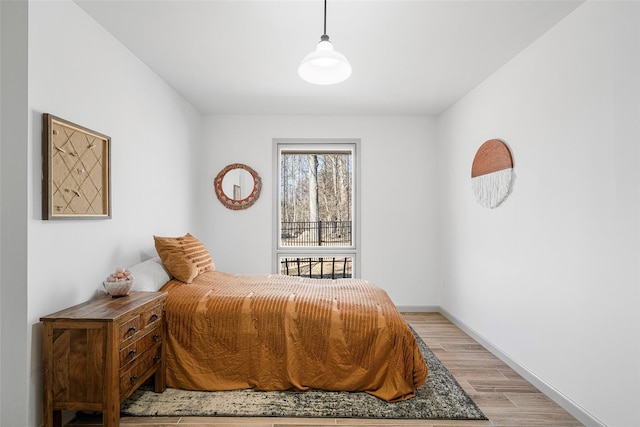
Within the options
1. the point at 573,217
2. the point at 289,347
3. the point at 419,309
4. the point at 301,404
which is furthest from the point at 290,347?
the point at 419,309

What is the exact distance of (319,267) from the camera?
495 centimetres

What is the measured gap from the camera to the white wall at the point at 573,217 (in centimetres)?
196

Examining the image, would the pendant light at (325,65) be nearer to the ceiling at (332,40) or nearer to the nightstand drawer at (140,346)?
the ceiling at (332,40)

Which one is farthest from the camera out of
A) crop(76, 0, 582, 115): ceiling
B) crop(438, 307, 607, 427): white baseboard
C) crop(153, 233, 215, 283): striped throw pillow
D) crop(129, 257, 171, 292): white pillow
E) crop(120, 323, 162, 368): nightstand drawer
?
crop(153, 233, 215, 283): striped throw pillow

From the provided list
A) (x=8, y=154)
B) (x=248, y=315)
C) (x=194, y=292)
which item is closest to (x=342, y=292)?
(x=248, y=315)

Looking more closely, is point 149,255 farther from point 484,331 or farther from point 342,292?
point 484,331

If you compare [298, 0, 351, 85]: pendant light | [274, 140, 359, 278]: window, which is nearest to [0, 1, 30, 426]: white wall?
[298, 0, 351, 85]: pendant light

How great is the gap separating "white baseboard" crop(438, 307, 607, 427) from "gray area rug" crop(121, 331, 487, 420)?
0.59 metres

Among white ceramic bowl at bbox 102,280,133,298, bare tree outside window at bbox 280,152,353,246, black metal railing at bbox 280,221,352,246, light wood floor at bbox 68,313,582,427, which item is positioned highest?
bare tree outside window at bbox 280,152,353,246

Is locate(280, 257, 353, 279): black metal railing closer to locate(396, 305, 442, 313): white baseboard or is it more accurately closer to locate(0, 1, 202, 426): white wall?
locate(396, 305, 442, 313): white baseboard

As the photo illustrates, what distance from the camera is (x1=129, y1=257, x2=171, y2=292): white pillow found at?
8.60 feet

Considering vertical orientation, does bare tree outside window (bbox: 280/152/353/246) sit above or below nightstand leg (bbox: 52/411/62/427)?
above

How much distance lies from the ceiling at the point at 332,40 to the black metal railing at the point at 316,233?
1741 millimetres

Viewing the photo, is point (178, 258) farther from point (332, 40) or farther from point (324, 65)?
point (332, 40)
